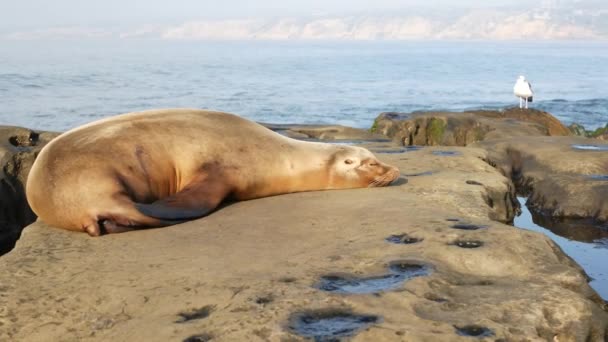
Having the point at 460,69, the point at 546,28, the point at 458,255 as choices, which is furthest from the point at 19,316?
the point at 546,28

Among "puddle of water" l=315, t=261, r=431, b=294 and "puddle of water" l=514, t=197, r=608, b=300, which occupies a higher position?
"puddle of water" l=315, t=261, r=431, b=294

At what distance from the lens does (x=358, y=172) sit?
230 inches

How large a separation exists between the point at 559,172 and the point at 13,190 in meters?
4.78

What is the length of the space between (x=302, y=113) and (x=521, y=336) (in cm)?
2028

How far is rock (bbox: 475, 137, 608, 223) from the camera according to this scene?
22.4 ft

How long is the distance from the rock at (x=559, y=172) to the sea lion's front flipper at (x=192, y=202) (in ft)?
10.5

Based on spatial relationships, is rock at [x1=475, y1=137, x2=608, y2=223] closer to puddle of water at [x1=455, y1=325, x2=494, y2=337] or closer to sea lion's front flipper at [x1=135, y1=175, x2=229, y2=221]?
sea lion's front flipper at [x1=135, y1=175, x2=229, y2=221]

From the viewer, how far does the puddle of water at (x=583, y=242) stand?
5297mm

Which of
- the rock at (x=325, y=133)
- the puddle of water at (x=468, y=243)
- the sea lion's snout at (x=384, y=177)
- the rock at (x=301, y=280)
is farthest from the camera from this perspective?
the rock at (x=325, y=133)

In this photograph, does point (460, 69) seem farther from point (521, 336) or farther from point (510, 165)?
point (521, 336)

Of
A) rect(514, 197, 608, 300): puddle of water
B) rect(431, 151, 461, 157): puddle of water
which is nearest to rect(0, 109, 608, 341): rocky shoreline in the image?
rect(514, 197, 608, 300): puddle of water

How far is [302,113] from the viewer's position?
23000mm

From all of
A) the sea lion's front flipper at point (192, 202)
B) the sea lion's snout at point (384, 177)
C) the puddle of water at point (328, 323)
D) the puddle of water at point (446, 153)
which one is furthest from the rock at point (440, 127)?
the puddle of water at point (328, 323)

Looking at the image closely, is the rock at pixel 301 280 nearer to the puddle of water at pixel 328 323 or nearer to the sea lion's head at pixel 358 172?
the puddle of water at pixel 328 323
